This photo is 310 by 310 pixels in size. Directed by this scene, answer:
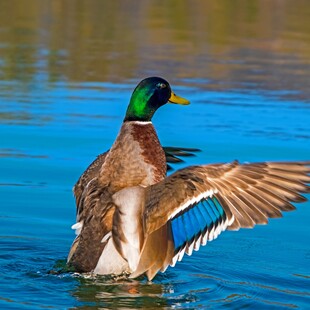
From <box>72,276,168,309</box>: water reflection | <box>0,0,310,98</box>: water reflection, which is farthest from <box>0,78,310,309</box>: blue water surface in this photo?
<box>0,0,310,98</box>: water reflection

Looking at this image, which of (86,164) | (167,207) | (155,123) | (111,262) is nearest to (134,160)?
(167,207)

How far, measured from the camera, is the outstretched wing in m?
6.57

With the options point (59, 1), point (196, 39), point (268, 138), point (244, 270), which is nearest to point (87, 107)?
point (268, 138)

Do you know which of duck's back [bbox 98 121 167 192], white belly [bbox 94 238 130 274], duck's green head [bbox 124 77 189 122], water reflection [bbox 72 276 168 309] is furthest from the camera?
duck's green head [bbox 124 77 189 122]

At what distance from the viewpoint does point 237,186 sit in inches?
262

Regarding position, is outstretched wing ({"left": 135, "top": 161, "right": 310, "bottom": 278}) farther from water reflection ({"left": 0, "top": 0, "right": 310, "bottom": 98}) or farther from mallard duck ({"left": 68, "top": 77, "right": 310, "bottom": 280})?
water reflection ({"left": 0, "top": 0, "right": 310, "bottom": 98})

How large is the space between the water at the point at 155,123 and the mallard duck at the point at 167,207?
10.0 inches

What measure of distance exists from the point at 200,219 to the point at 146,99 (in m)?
1.25

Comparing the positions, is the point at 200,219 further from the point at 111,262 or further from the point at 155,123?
the point at 155,123

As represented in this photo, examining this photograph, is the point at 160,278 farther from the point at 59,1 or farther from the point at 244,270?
the point at 59,1

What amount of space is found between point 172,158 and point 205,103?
4.96m

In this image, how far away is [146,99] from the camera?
24.7 feet

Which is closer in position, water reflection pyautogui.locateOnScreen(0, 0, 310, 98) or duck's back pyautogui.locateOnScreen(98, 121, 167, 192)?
duck's back pyautogui.locateOnScreen(98, 121, 167, 192)

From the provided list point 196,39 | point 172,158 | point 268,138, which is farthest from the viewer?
point 196,39
